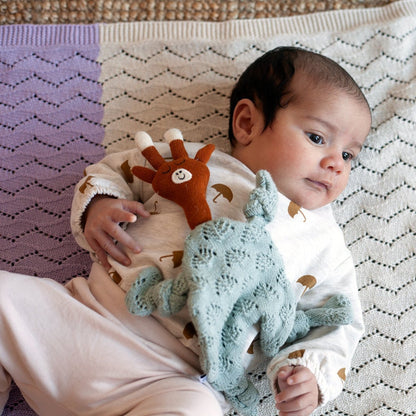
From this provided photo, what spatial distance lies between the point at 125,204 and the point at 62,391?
0.35 m

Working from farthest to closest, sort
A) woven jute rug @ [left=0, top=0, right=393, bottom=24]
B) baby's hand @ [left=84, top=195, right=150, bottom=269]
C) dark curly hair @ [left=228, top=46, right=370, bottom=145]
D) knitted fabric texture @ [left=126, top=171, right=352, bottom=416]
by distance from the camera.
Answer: woven jute rug @ [left=0, top=0, right=393, bottom=24], dark curly hair @ [left=228, top=46, right=370, bottom=145], baby's hand @ [left=84, top=195, right=150, bottom=269], knitted fabric texture @ [left=126, top=171, right=352, bottom=416]

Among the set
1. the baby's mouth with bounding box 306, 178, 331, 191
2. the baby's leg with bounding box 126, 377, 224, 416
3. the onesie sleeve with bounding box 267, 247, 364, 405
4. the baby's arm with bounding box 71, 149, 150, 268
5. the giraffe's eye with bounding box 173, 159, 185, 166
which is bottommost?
the baby's leg with bounding box 126, 377, 224, 416

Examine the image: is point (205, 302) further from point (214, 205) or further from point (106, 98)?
point (106, 98)

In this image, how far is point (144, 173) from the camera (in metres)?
1.04

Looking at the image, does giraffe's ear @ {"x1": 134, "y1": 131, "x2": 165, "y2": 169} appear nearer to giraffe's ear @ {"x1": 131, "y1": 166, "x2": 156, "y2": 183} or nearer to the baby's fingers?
giraffe's ear @ {"x1": 131, "y1": 166, "x2": 156, "y2": 183}

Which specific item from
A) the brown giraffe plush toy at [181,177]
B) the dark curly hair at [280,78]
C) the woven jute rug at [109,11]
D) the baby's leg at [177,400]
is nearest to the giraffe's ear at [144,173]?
the brown giraffe plush toy at [181,177]

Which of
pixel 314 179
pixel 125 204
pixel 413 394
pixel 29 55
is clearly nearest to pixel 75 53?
pixel 29 55

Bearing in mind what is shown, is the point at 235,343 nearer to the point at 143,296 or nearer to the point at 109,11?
the point at 143,296

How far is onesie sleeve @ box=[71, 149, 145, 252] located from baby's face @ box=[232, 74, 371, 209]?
245 millimetres

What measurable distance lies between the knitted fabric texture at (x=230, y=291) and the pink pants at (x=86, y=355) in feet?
0.29

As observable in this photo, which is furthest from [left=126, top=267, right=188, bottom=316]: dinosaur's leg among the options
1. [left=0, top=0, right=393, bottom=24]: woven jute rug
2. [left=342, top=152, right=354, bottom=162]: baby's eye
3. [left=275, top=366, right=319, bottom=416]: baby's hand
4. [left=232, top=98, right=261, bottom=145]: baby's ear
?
[left=0, top=0, right=393, bottom=24]: woven jute rug

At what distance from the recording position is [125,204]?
40.4 inches

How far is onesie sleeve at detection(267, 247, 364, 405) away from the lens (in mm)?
970

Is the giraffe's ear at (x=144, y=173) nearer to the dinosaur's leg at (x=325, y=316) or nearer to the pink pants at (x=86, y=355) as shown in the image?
the pink pants at (x=86, y=355)
